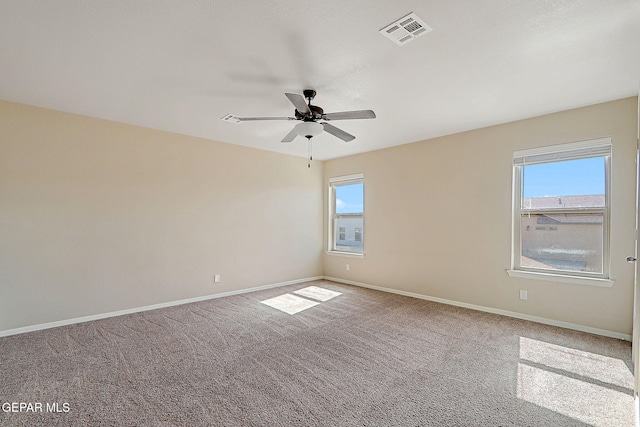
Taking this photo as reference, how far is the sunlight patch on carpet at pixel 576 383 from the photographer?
1.99 metres

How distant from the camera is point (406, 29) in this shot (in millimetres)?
2055

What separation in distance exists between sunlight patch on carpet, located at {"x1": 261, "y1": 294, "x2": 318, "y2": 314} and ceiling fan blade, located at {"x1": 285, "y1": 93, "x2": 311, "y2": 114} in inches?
104

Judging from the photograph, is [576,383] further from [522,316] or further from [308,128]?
[308,128]

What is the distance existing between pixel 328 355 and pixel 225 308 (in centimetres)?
201

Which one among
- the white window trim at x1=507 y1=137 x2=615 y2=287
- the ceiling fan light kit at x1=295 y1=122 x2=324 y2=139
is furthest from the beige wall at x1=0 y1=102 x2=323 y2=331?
the white window trim at x1=507 y1=137 x2=615 y2=287

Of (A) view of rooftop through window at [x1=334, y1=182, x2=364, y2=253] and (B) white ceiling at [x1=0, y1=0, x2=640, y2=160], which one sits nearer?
(B) white ceiling at [x1=0, y1=0, x2=640, y2=160]

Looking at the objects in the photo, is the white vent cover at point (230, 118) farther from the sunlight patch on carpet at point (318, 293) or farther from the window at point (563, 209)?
the window at point (563, 209)

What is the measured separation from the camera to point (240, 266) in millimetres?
5082

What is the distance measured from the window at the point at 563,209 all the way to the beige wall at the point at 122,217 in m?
3.81

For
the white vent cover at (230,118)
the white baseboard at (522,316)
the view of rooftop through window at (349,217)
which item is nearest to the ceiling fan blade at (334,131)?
the white vent cover at (230,118)

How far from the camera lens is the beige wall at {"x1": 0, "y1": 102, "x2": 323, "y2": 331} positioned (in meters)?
3.33

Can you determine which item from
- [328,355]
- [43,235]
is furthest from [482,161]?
[43,235]

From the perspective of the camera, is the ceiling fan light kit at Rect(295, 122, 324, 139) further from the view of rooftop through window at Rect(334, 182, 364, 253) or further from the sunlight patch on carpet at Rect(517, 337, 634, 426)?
the view of rooftop through window at Rect(334, 182, 364, 253)

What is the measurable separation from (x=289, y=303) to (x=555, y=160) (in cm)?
393
